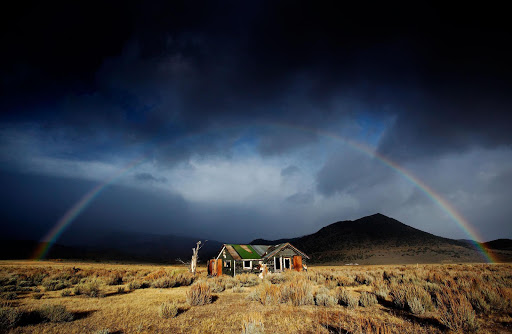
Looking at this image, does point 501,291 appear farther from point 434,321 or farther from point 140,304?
point 140,304

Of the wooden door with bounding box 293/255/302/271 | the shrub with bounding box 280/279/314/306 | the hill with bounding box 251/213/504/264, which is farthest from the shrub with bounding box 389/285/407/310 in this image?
the hill with bounding box 251/213/504/264

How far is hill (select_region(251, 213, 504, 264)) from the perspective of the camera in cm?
6165

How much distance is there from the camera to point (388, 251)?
2702 inches

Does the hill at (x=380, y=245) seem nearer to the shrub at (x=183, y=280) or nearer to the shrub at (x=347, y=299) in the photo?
the shrub at (x=183, y=280)

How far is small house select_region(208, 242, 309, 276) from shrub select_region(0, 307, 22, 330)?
23.7 meters

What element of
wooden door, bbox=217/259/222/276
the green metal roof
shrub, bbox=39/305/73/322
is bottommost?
wooden door, bbox=217/259/222/276

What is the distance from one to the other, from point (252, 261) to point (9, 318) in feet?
84.3

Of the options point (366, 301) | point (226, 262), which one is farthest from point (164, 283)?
point (226, 262)

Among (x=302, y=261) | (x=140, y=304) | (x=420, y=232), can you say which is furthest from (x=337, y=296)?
(x=420, y=232)

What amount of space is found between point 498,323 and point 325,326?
4.73 m

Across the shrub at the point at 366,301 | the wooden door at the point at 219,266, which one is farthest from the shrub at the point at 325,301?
the wooden door at the point at 219,266

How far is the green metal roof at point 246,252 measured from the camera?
102 feet

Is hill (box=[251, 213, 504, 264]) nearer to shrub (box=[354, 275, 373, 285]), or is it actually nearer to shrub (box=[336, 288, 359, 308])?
shrub (box=[354, 275, 373, 285])

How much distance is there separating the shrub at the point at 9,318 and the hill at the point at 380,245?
2572 inches
